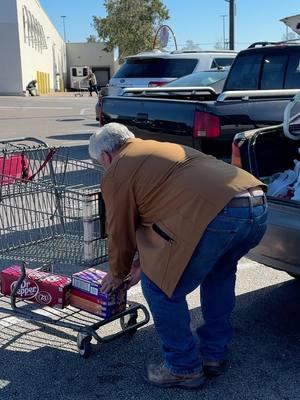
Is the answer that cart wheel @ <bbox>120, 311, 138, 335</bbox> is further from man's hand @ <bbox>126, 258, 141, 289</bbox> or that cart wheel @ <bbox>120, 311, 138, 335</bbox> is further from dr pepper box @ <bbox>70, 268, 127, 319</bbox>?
man's hand @ <bbox>126, 258, 141, 289</bbox>

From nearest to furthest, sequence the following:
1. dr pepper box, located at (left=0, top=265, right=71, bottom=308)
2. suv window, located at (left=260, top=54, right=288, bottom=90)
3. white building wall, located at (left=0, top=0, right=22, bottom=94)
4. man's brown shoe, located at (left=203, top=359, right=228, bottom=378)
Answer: man's brown shoe, located at (left=203, top=359, right=228, bottom=378) < dr pepper box, located at (left=0, top=265, right=71, bottom=308) < suv window, located at (left=260, top=54, right=288, bottom=90) < white building wall, located at (left=0, top=0, right=22, bottom=94)

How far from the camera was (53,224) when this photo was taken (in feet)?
13.4

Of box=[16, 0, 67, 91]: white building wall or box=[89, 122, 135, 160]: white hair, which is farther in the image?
box=[16, 0, 67, 91]: white building wall

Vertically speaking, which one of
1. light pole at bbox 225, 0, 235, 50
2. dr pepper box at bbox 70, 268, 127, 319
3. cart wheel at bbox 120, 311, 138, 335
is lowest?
cart wheel at bbox 120, 311, 138, 335

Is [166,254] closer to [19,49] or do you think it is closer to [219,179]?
[219,179]

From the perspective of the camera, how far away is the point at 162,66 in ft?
46.3

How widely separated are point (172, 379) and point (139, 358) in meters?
0.39

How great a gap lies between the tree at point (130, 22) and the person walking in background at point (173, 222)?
170 ft

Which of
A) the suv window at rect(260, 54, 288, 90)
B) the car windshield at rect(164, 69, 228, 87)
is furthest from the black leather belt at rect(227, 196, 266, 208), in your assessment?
the car windshield at rect(164, 69, 228, 87)

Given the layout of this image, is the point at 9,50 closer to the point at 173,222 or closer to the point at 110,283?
the point at 110,283

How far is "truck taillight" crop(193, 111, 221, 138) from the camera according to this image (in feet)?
18.1

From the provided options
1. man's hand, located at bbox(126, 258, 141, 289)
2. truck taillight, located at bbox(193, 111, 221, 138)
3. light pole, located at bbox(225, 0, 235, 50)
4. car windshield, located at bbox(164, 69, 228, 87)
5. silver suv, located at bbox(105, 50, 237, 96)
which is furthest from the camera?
light pole, located at bbox(225, 0, 235, 50)

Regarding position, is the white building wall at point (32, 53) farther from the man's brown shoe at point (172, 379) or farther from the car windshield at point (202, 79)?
the man's brown shoe at point (172, 379)

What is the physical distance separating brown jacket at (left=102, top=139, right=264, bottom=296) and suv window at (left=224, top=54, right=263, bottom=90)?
495 cm
